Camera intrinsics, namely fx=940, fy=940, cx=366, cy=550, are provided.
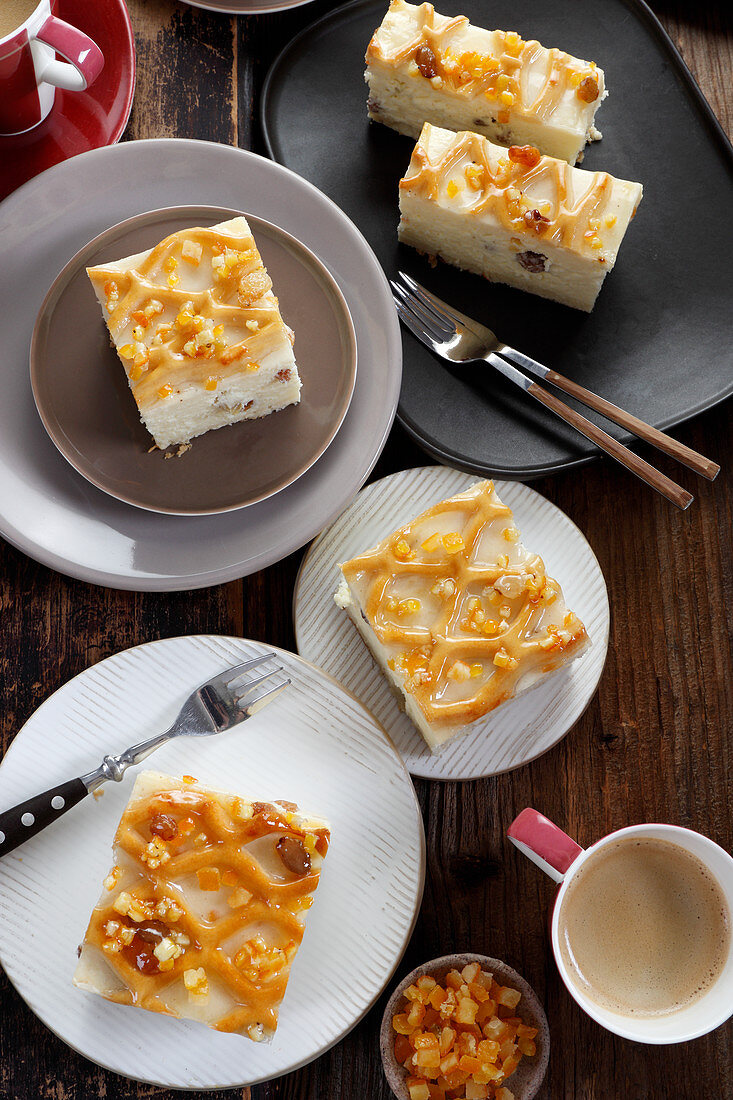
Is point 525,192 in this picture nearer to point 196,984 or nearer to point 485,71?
point 485,71

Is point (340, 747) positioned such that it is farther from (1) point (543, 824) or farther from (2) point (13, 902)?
(2) point (13, 902)

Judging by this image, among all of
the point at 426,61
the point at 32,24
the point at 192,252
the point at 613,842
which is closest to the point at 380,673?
the point at 613,842

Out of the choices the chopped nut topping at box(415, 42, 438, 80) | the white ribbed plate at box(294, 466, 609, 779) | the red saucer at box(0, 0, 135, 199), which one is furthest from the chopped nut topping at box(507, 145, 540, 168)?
the red saucer at box(0, 0, 135, 199)

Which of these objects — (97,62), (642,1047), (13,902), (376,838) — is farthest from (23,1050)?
(97,62)

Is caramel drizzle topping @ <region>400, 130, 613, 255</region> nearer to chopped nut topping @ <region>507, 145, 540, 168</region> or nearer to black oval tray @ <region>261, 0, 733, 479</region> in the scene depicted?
chopped nut topping @ <region>507, 145, 540, 168</region>

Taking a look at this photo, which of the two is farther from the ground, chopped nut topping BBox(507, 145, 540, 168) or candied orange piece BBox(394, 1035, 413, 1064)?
chopped nut topping BBox(507, 145, 540, 168)

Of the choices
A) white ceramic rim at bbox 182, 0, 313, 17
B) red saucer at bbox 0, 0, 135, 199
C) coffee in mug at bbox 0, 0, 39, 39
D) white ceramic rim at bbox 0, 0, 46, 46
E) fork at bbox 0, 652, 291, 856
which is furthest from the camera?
white ceramic rim at bbox 182, 0, 313, 17

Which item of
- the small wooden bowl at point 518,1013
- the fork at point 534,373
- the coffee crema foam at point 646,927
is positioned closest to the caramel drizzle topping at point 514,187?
the fork at point 534,373
